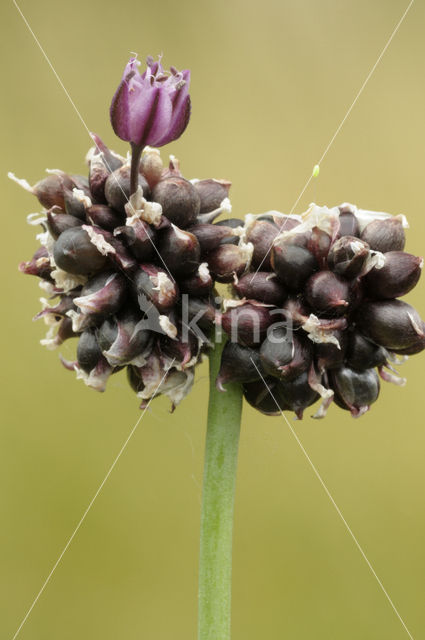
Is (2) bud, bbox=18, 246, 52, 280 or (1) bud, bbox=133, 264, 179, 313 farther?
(2) bud, bbox=18, 246, 52, 280

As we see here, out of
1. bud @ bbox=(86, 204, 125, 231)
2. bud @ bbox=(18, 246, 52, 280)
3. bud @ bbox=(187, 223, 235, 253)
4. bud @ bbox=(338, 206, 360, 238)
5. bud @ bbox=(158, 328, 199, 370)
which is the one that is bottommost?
bud @ bbox=(18, 246, 52, 280)

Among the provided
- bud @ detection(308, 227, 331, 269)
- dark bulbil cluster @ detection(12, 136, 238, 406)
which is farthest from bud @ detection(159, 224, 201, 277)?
bud @ detection(308, 227, 331, 269)

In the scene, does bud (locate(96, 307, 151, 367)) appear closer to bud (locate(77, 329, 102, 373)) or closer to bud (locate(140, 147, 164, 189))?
bud (locate(77, 329, 102, 373))

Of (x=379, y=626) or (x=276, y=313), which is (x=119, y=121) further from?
(x=379, y=626)

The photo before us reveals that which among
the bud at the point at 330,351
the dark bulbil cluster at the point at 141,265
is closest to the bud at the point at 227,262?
the dark bulbil cluster at the point at 141,265

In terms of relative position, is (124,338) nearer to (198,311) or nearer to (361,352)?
(198,311)

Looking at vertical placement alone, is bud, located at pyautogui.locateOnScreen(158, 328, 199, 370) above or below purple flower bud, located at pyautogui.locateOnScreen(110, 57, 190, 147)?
below
